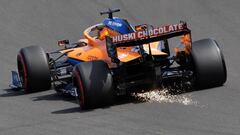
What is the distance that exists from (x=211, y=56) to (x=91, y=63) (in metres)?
2.06

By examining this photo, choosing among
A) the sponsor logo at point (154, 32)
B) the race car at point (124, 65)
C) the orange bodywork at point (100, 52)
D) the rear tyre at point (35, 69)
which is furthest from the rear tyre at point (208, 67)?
the rear tyre at point (35, 69)

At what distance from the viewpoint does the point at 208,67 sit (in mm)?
11797

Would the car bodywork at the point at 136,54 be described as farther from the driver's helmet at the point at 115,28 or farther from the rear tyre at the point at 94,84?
the rear tyre at the point at 94,84

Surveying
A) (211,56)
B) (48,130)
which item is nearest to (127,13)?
(211,56)

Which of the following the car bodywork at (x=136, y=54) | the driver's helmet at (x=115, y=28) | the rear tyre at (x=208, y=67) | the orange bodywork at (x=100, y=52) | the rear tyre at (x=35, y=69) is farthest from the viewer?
the rear tyre at (x=35, y=69)

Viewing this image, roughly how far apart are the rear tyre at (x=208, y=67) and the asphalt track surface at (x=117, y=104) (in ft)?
0.54

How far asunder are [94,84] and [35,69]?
2.39 metres

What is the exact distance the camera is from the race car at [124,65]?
1098 cm

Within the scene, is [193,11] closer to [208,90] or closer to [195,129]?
[208,90]

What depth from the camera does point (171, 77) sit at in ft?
39.6

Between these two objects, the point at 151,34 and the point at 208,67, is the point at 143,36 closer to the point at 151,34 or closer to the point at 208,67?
the point at 151,34

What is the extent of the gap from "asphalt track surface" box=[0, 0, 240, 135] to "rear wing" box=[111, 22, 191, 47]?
3.16ft

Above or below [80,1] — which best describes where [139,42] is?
below

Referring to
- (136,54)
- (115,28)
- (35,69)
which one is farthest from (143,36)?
(35,69)
